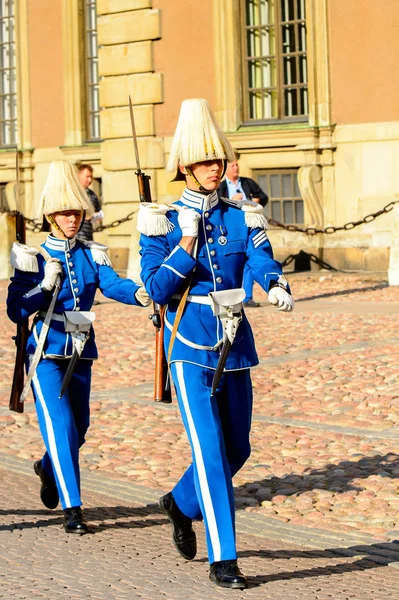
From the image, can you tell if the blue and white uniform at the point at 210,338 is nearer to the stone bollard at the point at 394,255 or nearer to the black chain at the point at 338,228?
the stone bollard at the point at 394,255

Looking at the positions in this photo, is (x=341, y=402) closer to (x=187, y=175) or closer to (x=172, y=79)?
(x=187, y=175)

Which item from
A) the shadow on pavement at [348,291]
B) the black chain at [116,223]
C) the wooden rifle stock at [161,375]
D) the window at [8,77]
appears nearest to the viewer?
the wooden rifle stock at [161,375]

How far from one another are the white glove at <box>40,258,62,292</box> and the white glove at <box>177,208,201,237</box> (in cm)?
97

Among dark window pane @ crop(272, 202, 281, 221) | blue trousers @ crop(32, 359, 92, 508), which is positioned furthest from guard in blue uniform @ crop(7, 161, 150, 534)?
dark window pane @ crop(272, 202, 281, 221)

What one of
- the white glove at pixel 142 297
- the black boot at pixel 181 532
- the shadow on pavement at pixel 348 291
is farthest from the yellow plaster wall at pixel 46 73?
the black boot at pixel 181 532

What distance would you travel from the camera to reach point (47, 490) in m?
5.93

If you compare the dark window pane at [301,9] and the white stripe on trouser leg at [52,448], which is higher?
the dark window pane at [301,9]

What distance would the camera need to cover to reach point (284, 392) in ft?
28.6

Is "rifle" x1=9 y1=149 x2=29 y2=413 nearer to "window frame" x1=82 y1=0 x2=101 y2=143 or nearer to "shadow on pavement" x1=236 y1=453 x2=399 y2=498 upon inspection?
"shadow on pavement" x1=236 y1=453 x2=399 y2=498

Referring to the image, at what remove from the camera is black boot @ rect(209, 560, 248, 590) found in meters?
4.65

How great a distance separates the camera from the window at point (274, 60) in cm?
1900

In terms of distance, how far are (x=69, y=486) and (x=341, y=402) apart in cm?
300

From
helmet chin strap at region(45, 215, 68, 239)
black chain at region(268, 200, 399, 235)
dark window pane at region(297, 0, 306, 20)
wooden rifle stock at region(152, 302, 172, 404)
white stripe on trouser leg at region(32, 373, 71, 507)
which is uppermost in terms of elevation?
dark window pane at region(297, 0, 306, 20)

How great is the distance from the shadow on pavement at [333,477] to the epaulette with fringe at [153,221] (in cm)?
172
